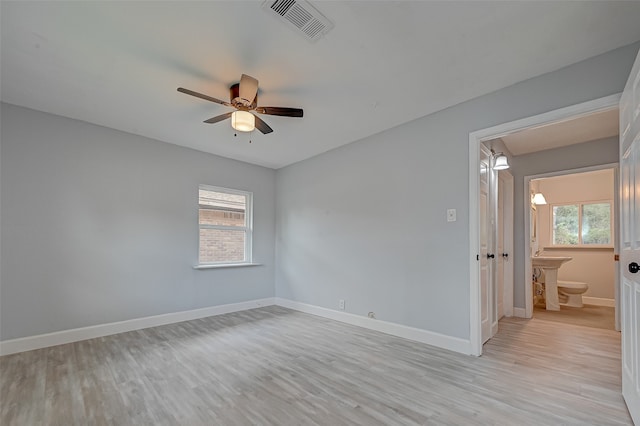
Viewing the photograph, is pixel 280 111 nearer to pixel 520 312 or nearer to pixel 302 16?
pixel 302 16

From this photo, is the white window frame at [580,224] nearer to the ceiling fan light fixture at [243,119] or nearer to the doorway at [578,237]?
the doorway at [578,237]

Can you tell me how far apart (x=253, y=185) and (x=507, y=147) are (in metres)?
4.25

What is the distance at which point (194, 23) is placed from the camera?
1.94 m

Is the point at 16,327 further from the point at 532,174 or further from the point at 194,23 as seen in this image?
the point at 532,174

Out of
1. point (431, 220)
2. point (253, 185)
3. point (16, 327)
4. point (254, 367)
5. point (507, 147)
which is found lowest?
point (254, 367)

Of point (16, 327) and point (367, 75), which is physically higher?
point (367, 75)

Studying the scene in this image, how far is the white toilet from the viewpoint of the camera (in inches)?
195

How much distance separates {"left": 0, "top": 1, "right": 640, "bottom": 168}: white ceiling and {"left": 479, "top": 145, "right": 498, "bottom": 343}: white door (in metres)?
1.00

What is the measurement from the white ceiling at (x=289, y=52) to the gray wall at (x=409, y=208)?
0.19 m

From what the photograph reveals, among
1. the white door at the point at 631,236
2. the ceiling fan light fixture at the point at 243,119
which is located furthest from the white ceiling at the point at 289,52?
the white door at the point at 631,236

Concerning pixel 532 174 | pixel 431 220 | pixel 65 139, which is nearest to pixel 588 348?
pixel 431 220

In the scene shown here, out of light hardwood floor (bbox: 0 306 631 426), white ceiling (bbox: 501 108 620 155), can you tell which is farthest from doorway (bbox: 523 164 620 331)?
light hardwood floor (bbox: 0 306 631 426)

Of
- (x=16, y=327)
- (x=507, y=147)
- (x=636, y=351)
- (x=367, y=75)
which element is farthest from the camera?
(x=507, y=147)

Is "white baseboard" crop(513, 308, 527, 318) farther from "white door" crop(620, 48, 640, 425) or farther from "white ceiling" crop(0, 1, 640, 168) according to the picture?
"white ceiling" crop(0, 1, 640, 168)
